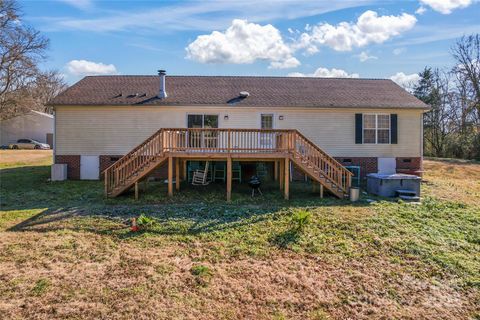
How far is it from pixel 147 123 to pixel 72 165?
390cm

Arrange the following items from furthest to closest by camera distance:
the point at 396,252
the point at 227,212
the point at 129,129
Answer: the point at 129,129 < the point at 227,212 < the point at 396,252

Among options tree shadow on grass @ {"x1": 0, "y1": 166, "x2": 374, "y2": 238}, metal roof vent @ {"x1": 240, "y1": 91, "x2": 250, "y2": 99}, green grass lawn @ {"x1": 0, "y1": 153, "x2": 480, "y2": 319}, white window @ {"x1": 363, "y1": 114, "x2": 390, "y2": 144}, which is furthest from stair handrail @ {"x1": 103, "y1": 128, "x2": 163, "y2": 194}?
white window @ {"x1": 363, "y1": 114, "x2": 390, "y2": 144}

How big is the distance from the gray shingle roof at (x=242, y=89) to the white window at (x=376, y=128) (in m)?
0.57

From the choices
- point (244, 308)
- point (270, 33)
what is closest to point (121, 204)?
point (244, 308)

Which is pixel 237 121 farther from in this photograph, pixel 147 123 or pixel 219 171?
pixel 147 123

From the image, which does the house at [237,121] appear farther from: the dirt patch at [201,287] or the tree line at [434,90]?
the tree line at [434,90]

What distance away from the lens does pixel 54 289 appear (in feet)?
16.5

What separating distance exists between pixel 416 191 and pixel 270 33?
429 inches

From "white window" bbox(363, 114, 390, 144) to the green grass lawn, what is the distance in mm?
4647

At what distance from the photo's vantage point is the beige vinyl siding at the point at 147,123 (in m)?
13.6

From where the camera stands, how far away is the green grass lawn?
479 cm

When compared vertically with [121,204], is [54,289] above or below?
below

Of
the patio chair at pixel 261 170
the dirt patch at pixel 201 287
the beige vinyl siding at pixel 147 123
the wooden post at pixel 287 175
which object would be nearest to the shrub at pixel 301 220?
the dirt patch at pixel 201 287

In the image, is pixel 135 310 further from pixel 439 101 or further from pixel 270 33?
pixel 439 101
